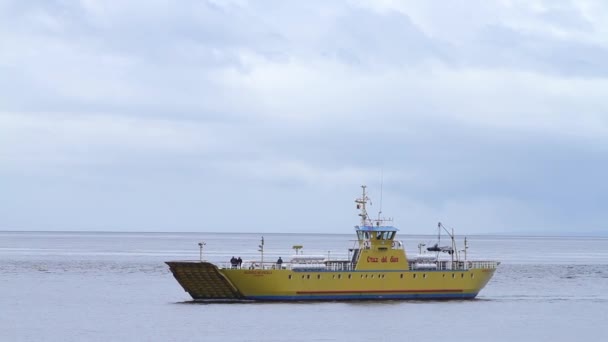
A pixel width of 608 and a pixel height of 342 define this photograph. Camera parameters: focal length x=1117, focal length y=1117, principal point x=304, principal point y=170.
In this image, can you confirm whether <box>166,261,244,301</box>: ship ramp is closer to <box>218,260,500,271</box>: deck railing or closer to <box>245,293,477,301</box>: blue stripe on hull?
<box>218,260,500,271</box>: deck railing

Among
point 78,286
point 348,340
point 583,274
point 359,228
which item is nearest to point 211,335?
point 348,340

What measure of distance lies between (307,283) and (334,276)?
1.82m

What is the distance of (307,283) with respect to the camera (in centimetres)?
7194

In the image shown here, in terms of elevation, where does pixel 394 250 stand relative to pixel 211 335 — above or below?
above

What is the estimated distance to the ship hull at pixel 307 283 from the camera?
2815 inches

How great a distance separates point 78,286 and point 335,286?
33043mm

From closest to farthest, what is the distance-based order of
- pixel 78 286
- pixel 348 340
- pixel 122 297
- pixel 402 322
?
pixel 348 340
pixel 402 322
pixel 122 297
pixel 78 286

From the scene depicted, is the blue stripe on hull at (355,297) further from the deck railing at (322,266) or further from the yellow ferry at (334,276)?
the deck railing at (322,266)

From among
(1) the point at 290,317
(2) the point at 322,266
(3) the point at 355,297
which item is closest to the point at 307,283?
(2) the point at 322,266

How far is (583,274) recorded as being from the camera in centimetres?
12812

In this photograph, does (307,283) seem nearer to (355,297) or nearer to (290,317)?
(355,297)

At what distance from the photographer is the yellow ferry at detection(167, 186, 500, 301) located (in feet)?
235

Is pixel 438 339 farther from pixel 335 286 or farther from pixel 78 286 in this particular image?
pixel 78 286

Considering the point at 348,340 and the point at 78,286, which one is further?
the point at 78,286
